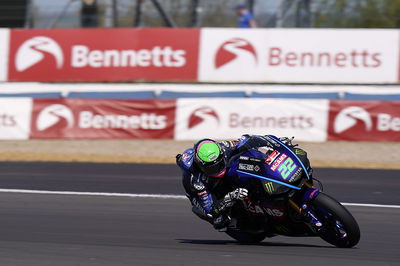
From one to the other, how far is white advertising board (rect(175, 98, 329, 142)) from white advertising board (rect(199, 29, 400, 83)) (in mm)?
2843

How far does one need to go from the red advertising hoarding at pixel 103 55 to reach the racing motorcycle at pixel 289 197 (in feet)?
39.4

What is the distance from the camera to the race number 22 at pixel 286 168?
22.1ft

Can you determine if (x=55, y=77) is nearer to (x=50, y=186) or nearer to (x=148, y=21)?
(x=148, y=21)

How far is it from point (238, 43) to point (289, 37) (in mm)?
1241

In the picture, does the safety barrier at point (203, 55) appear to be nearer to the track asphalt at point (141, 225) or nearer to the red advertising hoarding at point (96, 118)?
the red advertising hoarding at point (96, 118)

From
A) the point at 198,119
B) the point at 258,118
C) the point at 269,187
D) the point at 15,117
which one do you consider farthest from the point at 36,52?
the point at 269,187

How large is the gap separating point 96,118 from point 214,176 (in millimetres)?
9419

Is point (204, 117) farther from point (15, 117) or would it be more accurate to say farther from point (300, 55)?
point (15, 117)

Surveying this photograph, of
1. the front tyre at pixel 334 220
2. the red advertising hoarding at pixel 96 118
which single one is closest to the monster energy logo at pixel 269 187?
the front tyre at pixel 334 220

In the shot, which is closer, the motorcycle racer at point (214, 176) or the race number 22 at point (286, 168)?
the race number 22 at point (286, 168)

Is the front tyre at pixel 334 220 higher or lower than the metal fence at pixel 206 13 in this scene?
lower

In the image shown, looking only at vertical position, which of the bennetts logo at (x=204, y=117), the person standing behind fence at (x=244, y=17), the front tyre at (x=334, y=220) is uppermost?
the person standing behind fence at (x=244, y=17)

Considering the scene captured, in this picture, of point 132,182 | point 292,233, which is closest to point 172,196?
point 132,182

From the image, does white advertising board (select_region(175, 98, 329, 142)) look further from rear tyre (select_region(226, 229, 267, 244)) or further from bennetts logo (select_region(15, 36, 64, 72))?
rear tyre (select_region(226, 229, 267, 244))
